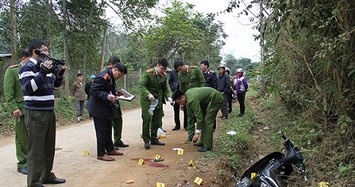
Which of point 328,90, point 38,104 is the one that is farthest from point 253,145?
point 38,104

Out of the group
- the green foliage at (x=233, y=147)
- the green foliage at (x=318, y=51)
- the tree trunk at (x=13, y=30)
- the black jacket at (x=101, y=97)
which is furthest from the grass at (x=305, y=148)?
the tree trunk at (x=13, y=30)

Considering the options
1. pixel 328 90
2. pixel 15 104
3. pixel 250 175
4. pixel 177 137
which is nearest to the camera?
pixel 250 175

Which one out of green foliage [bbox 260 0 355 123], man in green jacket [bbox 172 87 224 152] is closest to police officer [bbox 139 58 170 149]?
man in green jacket [bbox 172 87 224 152]

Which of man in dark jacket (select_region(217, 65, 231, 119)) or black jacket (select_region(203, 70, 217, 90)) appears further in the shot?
man in dark jacket (select_region(217, 65, 231, 119))

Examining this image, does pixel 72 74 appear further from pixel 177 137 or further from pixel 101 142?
pixel 101 142

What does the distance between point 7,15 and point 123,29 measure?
5431 mm

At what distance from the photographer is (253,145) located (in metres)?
7.16

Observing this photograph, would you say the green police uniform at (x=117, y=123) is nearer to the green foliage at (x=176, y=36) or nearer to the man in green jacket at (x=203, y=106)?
the man in green jacket at (x=203, y=106)

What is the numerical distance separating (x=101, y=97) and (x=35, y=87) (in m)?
1.73

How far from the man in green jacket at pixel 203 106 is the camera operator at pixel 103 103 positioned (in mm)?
1114

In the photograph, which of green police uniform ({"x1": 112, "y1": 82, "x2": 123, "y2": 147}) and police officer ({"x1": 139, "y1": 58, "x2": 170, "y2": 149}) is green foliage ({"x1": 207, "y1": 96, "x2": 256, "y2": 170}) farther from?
green police uniform ({"x1": 112, "y1": 82, "x2": 123, "y2": 147})

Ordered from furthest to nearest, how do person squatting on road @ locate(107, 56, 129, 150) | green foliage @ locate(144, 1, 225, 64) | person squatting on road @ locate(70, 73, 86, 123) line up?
1. green foliage @ locate(144, 1, 225, 64)
2. person squatting on road @ locate(70, 73, 86, 123)
3. person squatting on road @ locate(107, 56, 129, 150)

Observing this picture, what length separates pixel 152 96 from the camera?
6344 mm

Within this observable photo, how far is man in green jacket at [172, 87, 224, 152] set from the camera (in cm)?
605
